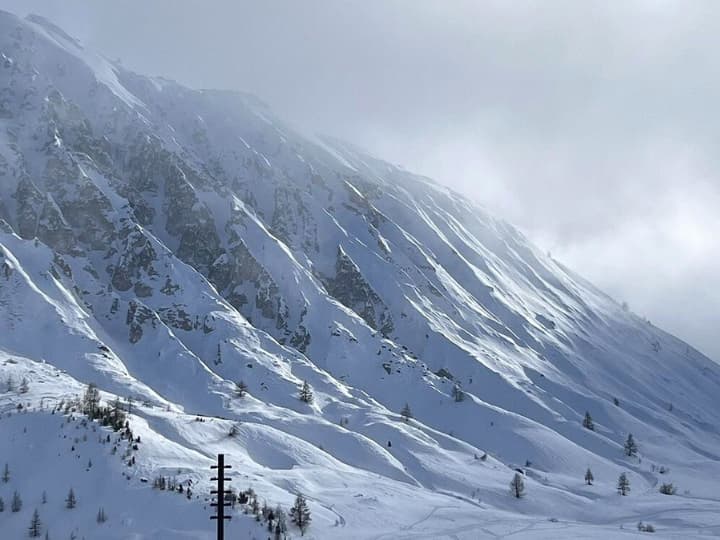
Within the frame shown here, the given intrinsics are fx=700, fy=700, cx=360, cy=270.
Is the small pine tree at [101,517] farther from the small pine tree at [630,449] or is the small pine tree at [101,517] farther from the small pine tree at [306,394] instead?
the small pine tree at [630,449]

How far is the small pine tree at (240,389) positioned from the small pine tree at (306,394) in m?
10.1

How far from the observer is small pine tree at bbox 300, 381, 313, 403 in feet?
406

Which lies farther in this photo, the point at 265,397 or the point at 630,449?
the point at 630,449

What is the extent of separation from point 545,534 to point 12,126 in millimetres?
185174

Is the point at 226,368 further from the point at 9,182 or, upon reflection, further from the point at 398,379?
the point at 9,182

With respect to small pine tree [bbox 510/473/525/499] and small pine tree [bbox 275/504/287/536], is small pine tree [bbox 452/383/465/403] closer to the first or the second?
small pine tree [bbox 510/473/525/499]

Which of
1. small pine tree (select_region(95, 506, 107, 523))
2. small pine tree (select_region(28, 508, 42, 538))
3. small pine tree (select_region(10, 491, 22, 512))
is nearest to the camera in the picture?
small pine tree (select_region(28, 508, 42, 538))

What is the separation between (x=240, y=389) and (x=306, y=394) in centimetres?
1168

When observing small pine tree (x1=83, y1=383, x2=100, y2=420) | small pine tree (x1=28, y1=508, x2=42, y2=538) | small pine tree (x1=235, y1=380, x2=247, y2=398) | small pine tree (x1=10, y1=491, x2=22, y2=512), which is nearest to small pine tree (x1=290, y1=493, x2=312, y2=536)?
small pine tree (x1=28, y1=508, x2=42, y2=538)

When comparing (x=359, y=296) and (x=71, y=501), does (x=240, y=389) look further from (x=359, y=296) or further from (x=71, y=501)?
(x=359, y=296)

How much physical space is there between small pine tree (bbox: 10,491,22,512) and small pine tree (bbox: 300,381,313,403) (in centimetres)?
7270

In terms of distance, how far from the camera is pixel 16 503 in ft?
170

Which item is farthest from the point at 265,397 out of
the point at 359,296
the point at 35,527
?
the point at 35,527

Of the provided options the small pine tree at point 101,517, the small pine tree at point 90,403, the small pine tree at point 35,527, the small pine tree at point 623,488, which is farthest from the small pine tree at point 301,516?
the small pine tree at point 623,488
